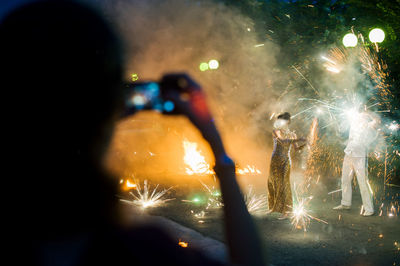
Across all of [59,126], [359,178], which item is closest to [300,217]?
[359,178]

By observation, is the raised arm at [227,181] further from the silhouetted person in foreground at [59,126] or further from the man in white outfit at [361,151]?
the man in white outfit at [361,151]

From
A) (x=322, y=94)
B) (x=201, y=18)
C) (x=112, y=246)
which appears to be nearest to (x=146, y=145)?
(x=201, y=18)

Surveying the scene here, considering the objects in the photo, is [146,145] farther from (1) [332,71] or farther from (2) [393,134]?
(2) [393,134]

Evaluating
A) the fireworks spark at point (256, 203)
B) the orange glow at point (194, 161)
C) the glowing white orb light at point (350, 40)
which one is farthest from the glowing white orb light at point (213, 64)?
the fireworks spark at point (256, 203)

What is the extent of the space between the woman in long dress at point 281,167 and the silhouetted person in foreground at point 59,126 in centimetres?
573

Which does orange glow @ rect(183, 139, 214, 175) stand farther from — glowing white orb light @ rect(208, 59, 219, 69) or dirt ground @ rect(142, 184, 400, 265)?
dirt ground @ rect(142, 184, 400, 265)

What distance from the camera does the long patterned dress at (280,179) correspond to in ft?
20.8

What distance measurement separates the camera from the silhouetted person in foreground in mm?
714

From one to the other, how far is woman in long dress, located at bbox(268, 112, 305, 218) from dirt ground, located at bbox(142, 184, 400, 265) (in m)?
0.31

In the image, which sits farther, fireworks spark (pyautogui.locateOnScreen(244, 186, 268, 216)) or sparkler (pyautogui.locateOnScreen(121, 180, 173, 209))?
sparkler (pyautogui.locateOnScreen(121, 180, 173, 209))

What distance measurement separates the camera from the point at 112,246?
0.95 m

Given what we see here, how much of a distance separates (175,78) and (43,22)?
1.24 ft

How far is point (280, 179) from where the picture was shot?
6.43 metres

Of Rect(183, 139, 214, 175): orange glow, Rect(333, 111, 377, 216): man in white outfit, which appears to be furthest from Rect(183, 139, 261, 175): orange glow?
Rect(333, 111, 377, 216): man in white outfit
